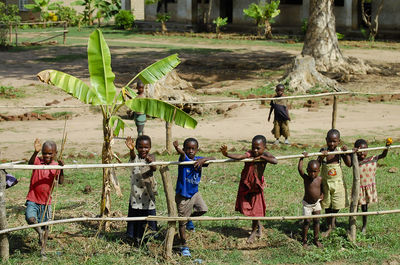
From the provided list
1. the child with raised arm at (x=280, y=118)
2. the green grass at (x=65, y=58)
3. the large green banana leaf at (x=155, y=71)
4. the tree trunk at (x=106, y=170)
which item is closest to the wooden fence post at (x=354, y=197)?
the large green banana leaf at (x=155, y=71)

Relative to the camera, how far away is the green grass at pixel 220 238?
254 inches

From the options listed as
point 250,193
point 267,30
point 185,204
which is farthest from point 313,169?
point 267,30

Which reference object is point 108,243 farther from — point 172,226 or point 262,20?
point 262,20

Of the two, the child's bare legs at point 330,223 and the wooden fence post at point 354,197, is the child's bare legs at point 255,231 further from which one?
the wooden fence post at point 354,197

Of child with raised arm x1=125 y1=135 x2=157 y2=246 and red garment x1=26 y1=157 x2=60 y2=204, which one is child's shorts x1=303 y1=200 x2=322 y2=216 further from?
red garment x1=26 y1=157 x2=60 y2=204

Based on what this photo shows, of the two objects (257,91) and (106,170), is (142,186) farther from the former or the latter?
(257,91)

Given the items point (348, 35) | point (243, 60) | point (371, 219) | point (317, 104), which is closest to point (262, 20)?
point (348, 35)

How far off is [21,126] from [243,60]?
10.1 m

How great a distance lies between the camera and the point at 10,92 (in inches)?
636

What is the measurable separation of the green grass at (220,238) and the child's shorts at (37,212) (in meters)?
0.38

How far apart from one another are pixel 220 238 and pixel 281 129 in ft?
15.8

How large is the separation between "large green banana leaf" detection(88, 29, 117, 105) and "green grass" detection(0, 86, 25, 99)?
9.62m

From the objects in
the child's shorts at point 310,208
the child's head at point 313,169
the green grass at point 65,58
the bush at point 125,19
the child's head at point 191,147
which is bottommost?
the child's shorts at point 310,208

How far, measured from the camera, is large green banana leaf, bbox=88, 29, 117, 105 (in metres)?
6.88
